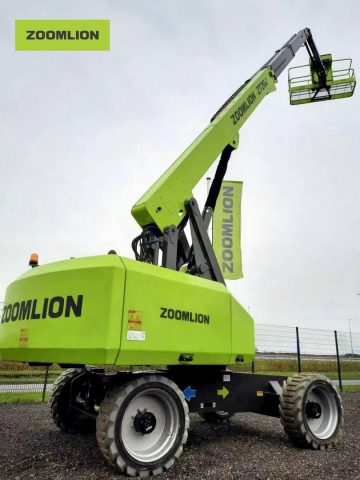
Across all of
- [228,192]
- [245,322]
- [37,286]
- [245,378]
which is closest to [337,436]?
[245,378]

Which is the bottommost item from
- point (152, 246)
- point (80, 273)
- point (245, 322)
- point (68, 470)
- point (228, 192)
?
point (68, 470)

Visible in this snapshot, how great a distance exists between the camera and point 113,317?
4496mm

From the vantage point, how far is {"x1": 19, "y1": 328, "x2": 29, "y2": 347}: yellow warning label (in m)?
4.99

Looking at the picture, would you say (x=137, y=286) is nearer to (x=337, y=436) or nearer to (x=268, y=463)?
(x=268, y=463)

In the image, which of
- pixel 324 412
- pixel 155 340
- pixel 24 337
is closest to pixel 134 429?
pixel 155 340

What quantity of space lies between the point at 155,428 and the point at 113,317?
1527 millimetres

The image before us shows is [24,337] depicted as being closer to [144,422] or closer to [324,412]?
[144,422]

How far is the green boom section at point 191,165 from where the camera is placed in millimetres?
6078

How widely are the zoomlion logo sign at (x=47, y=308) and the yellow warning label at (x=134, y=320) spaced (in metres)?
0.57

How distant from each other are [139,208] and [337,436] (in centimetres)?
459

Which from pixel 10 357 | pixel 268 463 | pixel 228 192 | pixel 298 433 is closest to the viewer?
pixel 268 463

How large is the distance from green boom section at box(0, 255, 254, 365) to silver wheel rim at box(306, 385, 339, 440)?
173 cm

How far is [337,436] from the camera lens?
245 inches

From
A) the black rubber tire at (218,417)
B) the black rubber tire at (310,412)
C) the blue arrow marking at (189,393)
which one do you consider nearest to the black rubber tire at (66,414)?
the blue arrow marking at (189,393)
